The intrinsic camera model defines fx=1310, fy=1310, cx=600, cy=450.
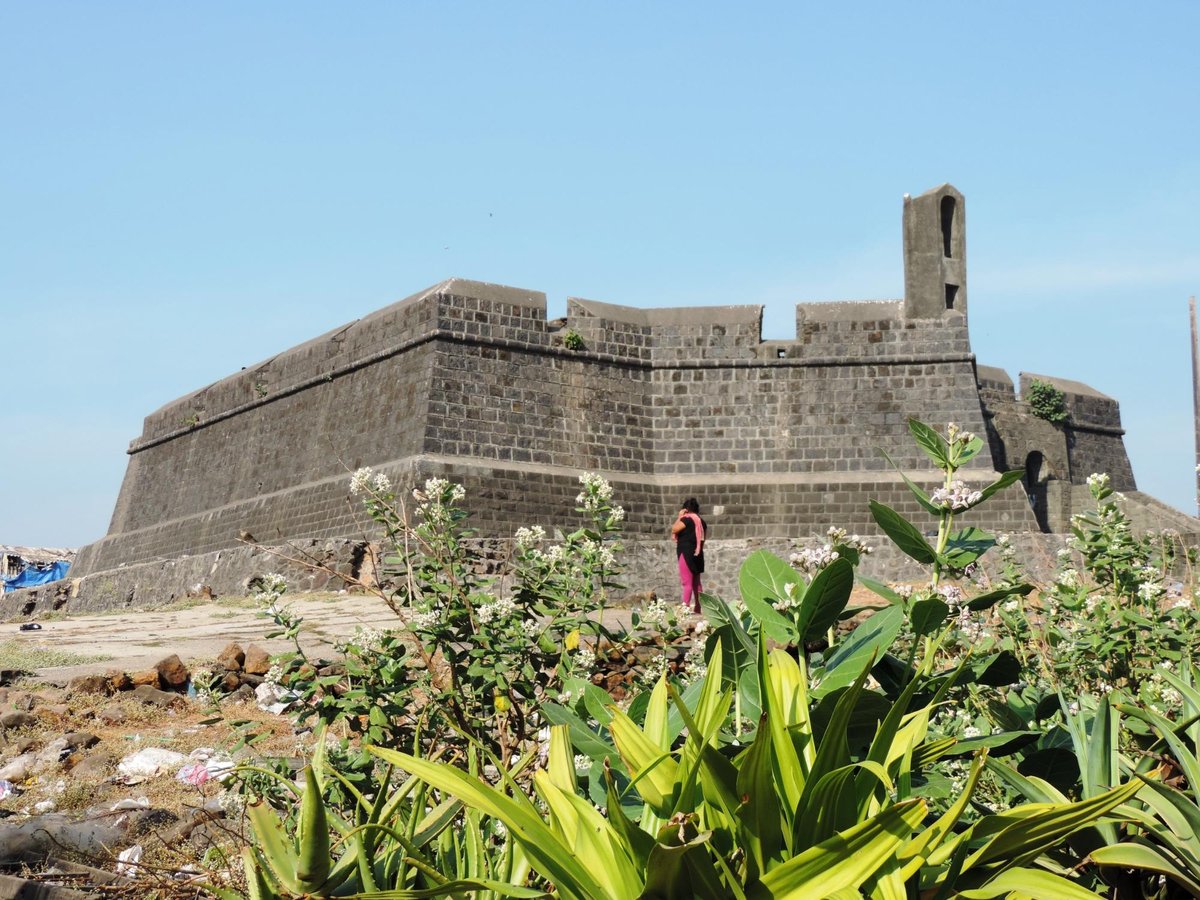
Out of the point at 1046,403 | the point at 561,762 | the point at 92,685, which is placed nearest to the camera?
the point at 561,762

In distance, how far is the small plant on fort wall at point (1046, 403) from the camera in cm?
2116

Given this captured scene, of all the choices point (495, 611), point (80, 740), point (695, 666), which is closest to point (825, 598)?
point (695, 666)

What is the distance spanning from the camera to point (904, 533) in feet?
7.46

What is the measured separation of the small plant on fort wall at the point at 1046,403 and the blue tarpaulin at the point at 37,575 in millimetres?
24817

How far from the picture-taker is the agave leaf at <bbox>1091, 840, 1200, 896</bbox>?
184 centimetres

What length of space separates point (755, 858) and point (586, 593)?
75.0 inches

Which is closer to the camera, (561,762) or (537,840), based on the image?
(537,840)

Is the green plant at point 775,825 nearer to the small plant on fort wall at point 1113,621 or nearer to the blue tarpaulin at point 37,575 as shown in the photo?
the small plant on fort wall at point 1113,621

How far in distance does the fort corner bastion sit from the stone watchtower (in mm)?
25

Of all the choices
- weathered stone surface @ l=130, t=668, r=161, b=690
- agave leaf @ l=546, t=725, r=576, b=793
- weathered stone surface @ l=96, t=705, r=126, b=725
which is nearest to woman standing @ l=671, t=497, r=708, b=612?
weathered stone surface @ l=130, t=668, r=161, b=690

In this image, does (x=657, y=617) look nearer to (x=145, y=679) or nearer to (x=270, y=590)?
(x=270, y=590)

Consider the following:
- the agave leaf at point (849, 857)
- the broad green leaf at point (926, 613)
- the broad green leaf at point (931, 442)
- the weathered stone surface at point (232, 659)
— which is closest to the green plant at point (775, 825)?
the agave leaf at point (849, 857)

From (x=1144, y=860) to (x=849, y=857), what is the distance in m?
0.55

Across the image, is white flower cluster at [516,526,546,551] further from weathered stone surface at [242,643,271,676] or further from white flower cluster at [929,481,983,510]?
weathered stone surface at [242,643,271,676]
